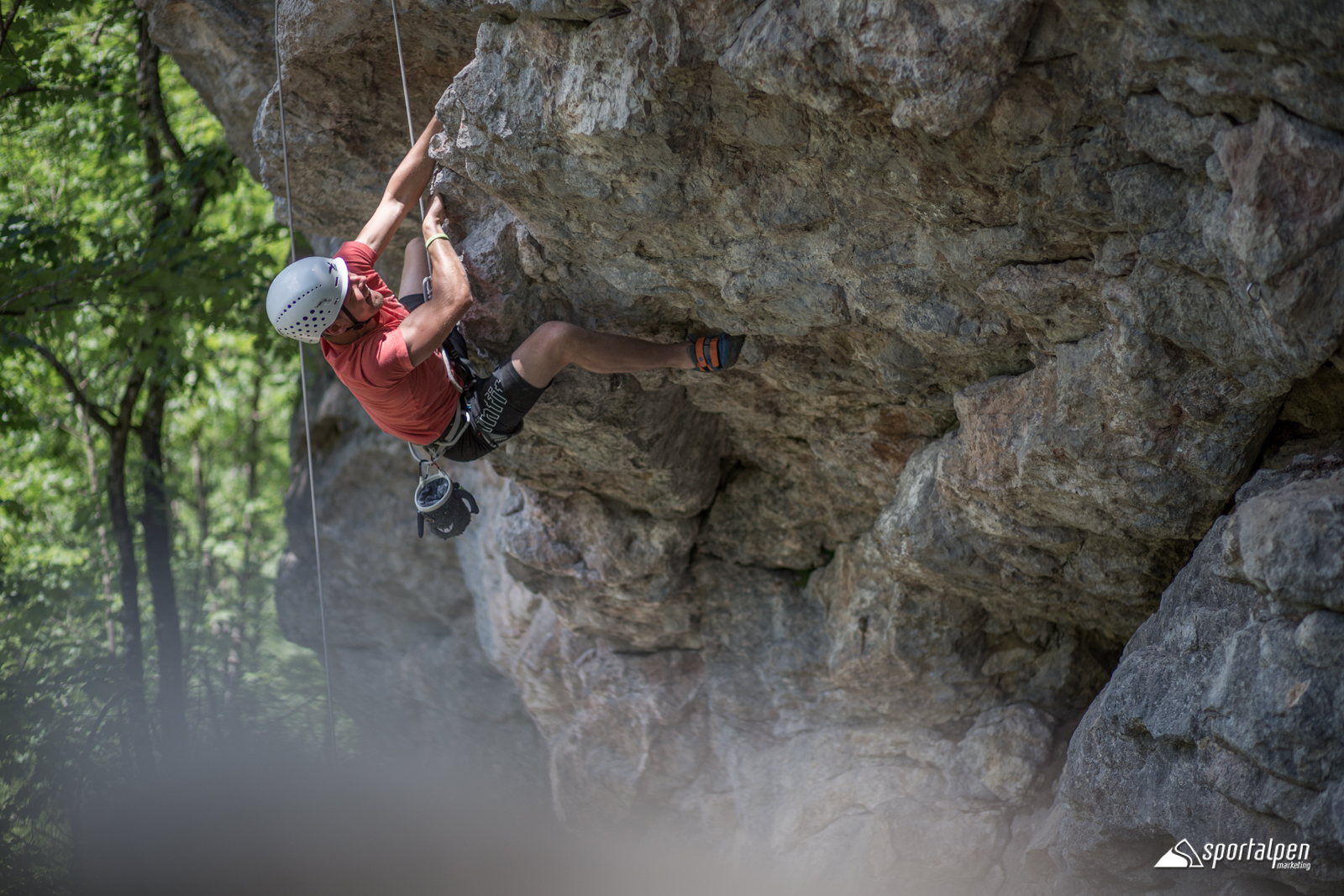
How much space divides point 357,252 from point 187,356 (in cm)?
464

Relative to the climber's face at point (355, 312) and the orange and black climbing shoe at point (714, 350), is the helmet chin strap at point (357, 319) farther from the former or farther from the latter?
the orange and black climbing shoe at point (714, 350)

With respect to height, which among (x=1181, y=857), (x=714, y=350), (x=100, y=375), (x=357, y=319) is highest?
(x=100, y=375)

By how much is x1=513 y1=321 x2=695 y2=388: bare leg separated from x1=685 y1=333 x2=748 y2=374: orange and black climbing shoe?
3 centimetres

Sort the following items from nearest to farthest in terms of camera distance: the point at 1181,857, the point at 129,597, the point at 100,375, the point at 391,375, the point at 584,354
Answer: the point at 1181,857 → the point at 391,375 → the point at 584,354 → the point at 129,597 → the point at 100,375

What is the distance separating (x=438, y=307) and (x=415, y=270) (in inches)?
22.3

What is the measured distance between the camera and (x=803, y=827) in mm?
5316

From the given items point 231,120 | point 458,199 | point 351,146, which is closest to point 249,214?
point 231,120

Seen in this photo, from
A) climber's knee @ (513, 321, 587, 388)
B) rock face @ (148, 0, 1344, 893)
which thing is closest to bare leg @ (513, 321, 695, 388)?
climber's knee @ (513, 321, 587, 388)

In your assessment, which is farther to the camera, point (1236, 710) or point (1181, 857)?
point (1181, 857)

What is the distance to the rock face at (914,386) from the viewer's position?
97.5 inches

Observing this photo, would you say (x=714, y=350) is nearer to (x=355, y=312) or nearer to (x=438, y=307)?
(x=438, y=307)

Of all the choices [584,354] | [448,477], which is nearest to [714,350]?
[584,354]

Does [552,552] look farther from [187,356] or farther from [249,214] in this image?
[249,214]

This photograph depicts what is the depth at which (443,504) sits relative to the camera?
4043 mm
